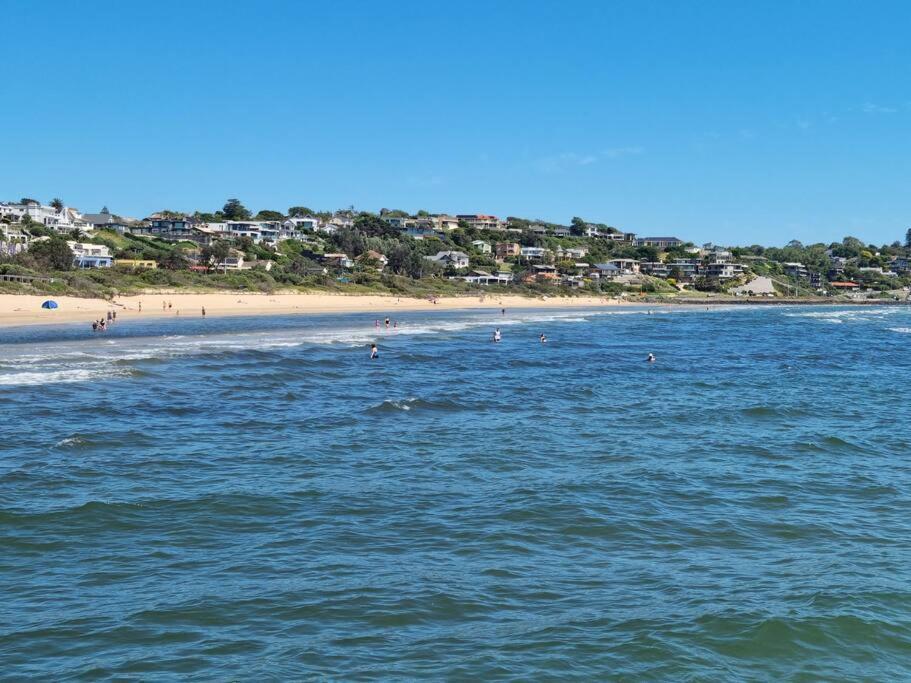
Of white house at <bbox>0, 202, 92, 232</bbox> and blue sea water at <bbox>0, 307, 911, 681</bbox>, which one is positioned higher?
white house at <bbox>0, 202, 92, 232</bbox>

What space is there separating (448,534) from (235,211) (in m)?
179

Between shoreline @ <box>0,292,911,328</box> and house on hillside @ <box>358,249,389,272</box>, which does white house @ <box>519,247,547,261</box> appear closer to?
house on hillside @ <box>358,249,389,272</box>

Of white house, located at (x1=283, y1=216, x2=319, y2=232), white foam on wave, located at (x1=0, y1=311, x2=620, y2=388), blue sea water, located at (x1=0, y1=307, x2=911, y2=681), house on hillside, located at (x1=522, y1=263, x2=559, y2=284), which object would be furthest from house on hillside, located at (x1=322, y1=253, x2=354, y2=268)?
blue sea water, located at (x1=0, y1=307, x2=911, y2=681)

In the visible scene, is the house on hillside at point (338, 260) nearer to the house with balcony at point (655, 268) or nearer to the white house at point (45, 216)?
the white house at point (45, 216)

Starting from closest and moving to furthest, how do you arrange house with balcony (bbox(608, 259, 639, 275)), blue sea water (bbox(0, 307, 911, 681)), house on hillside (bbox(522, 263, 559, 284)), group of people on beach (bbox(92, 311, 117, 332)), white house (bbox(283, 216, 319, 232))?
blue sea water (bbox(0, 307, 911, 681))
group of people on beach (bbox(92, 311, 117, 332))
house on hillside (bbox(522, 263, 559, 284))
white house (bbox(283, 216, 319, 232))
house with balcony (bbox(608, 259, 639, 275))

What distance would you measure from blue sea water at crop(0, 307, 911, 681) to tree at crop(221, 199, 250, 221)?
156781mm

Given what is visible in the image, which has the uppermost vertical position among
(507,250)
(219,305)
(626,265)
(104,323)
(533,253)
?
(507,250)

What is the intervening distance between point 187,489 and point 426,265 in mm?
122795

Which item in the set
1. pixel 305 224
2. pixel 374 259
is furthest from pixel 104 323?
pixel 305 224

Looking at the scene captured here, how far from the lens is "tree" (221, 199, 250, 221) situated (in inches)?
7048

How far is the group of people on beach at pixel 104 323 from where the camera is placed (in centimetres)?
5101

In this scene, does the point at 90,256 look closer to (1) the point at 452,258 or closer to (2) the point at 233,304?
(2) the point at 233,304

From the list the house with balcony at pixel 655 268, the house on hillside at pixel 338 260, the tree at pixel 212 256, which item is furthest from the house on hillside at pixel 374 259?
the house with balcony at pixel 655 268

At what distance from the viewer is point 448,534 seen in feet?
41.0
